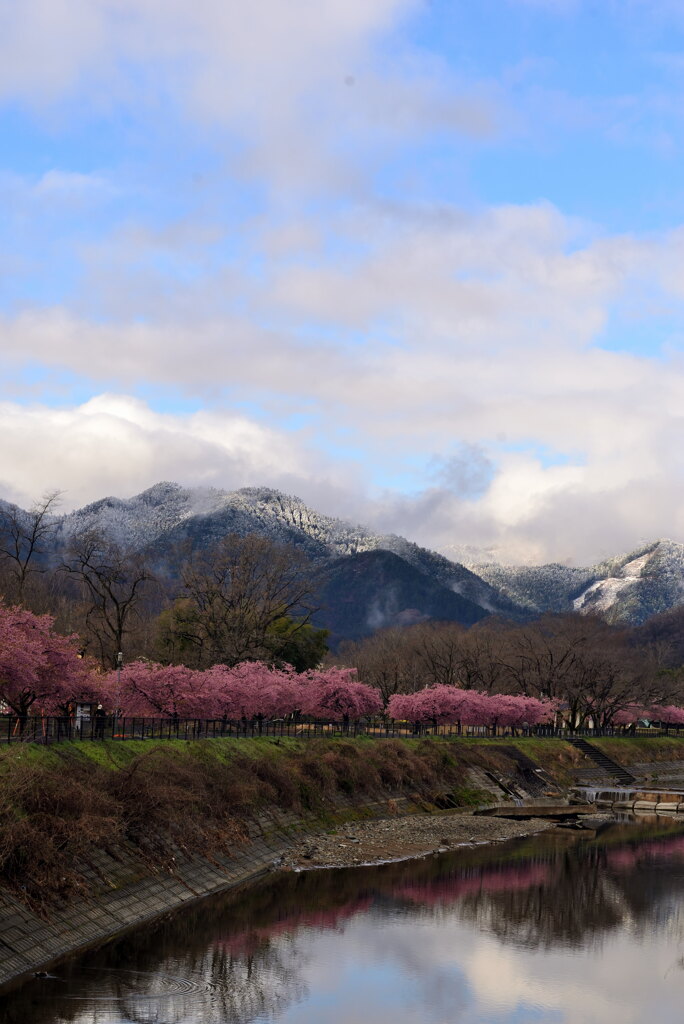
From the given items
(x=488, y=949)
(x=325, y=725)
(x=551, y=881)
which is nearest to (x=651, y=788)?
(x=325, y=725)

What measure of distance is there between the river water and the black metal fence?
35.5 ft

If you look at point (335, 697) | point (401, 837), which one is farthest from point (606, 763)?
point (401, 837)

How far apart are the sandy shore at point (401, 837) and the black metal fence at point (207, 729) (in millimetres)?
10651

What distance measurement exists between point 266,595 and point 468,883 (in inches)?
2345

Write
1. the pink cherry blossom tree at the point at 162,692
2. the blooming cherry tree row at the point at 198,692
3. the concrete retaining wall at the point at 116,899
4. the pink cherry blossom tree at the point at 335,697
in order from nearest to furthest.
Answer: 1. the concrete retaining wall at the point at 116,899
2. the blooming cherry tree row at the point at 198,692
3. the pink cherry blossom tree at the point at 162,692
4. the pink cherry blossom tree at the point at 335,697

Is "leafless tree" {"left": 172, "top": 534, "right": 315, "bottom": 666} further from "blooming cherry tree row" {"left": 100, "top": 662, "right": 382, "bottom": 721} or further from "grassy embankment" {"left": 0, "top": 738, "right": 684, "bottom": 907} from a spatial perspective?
"grassy embankment" {"left": 0, "top": 738, "right": 684, "bottom": 907}

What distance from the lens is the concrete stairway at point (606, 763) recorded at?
119 metres

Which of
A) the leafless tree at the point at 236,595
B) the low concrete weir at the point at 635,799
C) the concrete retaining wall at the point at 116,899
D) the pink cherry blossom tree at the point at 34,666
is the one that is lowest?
the low concrete weir at the point at 635,799

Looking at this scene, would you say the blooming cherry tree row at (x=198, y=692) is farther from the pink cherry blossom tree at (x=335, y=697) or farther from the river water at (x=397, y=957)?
the river water at (x=397, y=957)

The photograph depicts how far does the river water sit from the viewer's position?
32312 millimetres

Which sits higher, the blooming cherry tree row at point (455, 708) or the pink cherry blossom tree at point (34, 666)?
the pink cherry blossom tree at point (34, 666)

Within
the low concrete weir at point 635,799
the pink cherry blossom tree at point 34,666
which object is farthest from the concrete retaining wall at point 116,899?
the low concrete weir at point 635,799

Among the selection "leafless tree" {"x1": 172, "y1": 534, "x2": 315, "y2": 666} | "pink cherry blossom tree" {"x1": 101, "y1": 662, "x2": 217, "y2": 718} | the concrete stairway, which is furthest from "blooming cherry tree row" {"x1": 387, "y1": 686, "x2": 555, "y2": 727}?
"pink cherry blossom tree" {"x1": 101, "y1": 662, "x2": 217, "y2": 718}

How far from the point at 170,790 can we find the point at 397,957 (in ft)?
45.1
